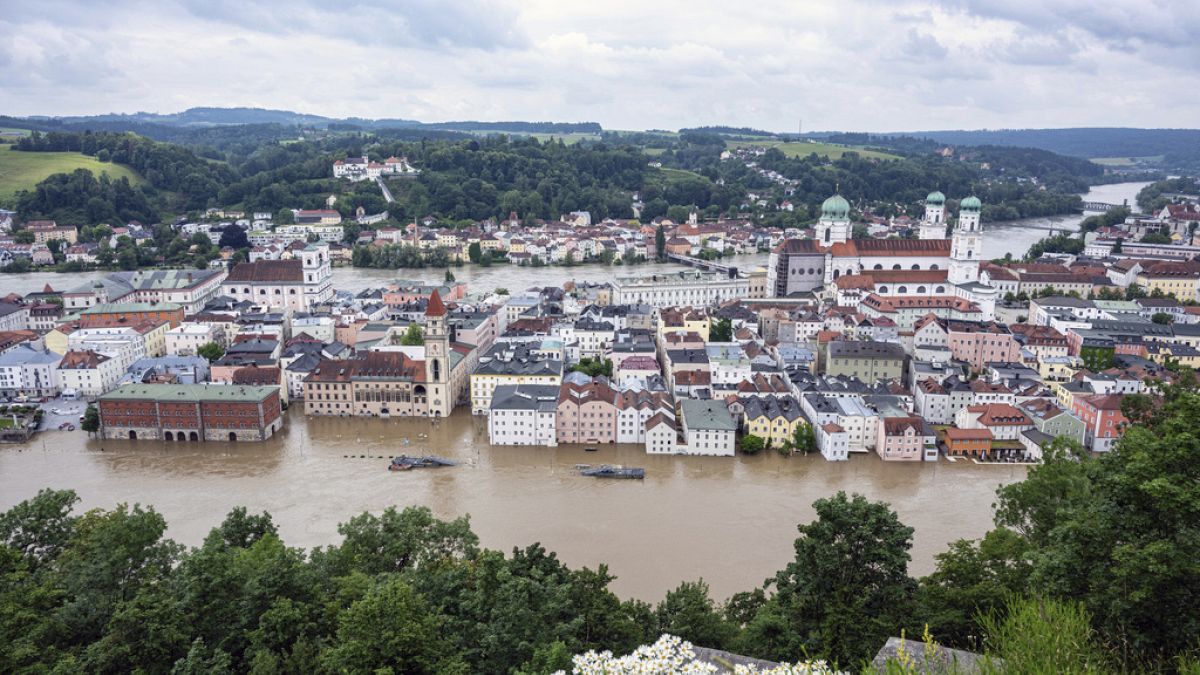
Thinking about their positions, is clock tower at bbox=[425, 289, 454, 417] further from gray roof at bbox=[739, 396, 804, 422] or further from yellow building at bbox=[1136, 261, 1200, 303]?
yellow building at bbox=[1136, 261, 1200, 303]

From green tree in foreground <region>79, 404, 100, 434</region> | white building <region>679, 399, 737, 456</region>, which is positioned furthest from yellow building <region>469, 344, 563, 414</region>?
green tree in foreground <region>79, 404, 100, 434</region>

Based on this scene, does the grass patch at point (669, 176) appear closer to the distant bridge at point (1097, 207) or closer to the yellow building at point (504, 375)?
the distant bridge at point (1097, 207)

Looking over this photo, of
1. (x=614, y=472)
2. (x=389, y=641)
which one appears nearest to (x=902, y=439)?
(x=614, y=472)

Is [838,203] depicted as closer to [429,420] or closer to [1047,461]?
[429,420]

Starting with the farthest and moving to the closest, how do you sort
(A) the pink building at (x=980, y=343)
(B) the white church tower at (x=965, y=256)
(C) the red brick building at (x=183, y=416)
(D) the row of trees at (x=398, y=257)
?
(D) the row of trees at (x=398, y=257), (B) the white church tower at (x=965, y=256), (A) the pink building at (x=980, y=343), (C) the red brick building at (x=183, y=416)

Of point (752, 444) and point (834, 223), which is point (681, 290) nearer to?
point (834, 223)

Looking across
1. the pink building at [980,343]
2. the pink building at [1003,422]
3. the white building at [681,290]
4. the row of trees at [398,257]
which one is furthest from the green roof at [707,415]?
the row of trees at [398,257]

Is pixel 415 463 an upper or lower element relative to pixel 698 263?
lower
